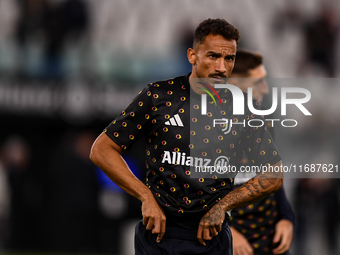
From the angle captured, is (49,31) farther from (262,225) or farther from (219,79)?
(219,79)

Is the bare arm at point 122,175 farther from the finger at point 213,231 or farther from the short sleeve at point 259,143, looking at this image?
the short sleeve at point 259,143

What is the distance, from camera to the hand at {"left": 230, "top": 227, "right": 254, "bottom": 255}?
350cm

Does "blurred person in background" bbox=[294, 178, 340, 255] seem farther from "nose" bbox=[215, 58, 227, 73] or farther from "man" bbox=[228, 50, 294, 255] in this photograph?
"nose" bbox=[215, 58, 227, 73]

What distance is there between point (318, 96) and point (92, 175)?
431cm

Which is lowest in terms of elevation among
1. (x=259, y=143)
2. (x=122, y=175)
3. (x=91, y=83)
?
(x=91, y=83)

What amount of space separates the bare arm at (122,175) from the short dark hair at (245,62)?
5.22ft

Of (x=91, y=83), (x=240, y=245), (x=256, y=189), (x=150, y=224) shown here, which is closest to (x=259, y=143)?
(x=256, y=189)

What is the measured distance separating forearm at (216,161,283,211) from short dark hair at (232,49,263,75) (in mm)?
1335

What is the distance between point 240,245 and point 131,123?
1.49 metres

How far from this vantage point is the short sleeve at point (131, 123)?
2615 millimetres

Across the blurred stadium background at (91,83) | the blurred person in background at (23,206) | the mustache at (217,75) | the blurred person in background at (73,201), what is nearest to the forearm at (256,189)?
the mustache at (217,75)

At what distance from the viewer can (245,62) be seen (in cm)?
385

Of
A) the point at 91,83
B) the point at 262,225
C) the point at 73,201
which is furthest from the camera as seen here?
the point at 91,83

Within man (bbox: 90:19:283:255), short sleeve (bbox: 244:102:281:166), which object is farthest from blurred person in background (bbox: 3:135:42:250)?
short sleeve (bbox: 244:102:281:166)
